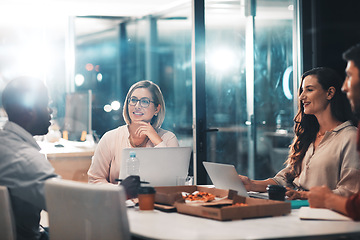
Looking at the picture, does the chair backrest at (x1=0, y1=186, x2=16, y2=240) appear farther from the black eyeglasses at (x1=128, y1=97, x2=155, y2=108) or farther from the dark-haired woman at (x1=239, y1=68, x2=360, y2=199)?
the black eyeglasses at (x1=128, y1=97, x2=155, y2=108)

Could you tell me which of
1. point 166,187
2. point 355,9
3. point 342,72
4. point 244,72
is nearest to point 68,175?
point 244,72

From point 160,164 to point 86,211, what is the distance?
36.1 inches

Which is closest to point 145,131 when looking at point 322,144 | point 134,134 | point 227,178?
point 134,134

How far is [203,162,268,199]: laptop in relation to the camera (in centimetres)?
232

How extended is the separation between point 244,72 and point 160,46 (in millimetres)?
3167

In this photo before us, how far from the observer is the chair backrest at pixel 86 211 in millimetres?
1619

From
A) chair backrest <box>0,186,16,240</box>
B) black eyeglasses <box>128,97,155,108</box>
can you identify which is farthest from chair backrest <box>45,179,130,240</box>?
black eyeglasses <box>128,97,155,108</box>

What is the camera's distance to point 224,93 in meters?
4.58

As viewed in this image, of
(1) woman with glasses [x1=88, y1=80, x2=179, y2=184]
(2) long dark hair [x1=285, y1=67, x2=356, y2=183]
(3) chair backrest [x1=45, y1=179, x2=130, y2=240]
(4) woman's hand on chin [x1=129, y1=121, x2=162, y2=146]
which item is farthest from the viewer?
(4) woman's hand on chin [x1=129, y1=121, x2=162, y2=146]

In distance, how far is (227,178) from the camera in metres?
2.41

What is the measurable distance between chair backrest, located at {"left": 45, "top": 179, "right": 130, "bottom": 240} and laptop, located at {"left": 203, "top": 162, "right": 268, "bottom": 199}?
0.80m

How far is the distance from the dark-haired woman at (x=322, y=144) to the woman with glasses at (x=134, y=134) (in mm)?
821

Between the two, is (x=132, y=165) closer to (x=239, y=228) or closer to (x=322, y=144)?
(x=239, y=228)

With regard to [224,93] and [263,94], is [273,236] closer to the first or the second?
[224,93]
